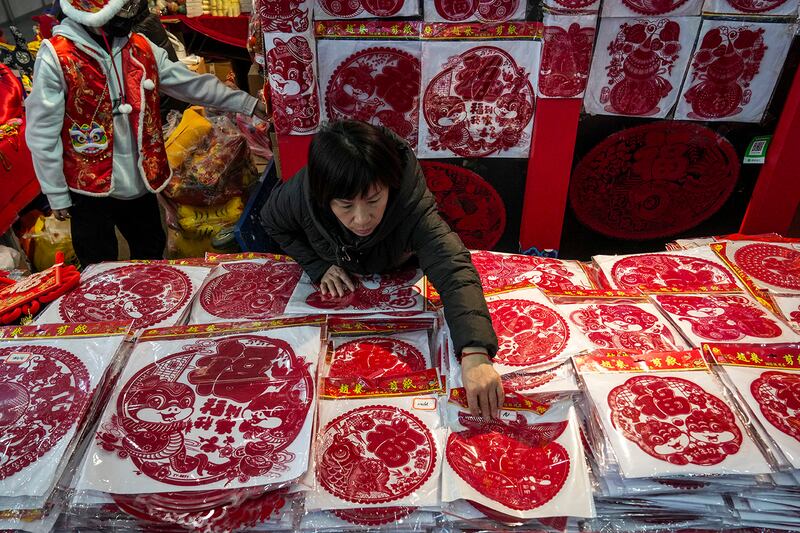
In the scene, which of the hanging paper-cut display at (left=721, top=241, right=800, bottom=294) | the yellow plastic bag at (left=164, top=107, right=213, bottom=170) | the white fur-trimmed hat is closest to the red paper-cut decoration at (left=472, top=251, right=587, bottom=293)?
the hanging paper-cut display at (left=721, top=241, right=800, bottom=294)

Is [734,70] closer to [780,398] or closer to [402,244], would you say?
[780,398]

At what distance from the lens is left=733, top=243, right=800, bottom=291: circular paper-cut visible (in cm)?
189

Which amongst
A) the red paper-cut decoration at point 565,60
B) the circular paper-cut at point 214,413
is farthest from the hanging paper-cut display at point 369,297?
the red paper-cut decoration at point 565,60

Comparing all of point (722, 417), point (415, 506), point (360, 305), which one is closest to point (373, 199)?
point (360, 305)

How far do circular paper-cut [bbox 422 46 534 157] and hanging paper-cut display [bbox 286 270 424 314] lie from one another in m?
0.84

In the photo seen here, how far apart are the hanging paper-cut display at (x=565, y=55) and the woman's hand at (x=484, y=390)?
1404mm

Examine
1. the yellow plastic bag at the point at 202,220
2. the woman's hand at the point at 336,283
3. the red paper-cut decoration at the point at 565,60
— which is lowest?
the yellow plastic bag at the point at 202,220

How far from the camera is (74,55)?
213 centimetres

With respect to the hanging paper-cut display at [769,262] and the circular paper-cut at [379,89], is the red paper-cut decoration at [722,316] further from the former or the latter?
the circular paper-cut at [379,89]

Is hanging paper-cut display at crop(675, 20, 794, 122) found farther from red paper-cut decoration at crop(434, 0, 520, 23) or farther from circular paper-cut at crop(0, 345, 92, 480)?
circular paper-cut at crop(0, 345, 92, 480)

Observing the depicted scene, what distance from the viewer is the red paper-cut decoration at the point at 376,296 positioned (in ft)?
5.62

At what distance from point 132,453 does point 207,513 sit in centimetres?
25

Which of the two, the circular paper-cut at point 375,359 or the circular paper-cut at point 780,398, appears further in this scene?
the circular paper-cut at point 375,359

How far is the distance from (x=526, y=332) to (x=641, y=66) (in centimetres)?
140
